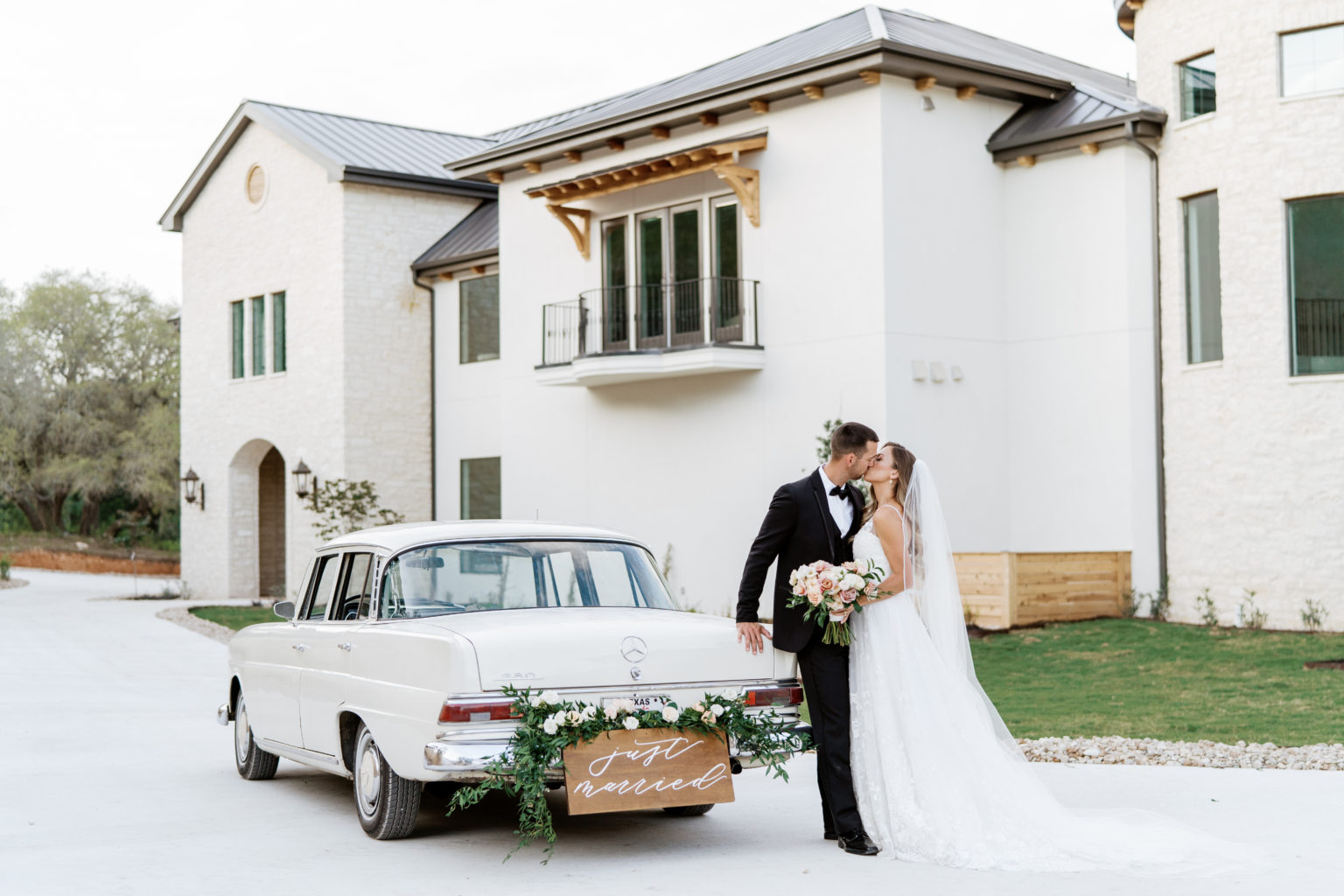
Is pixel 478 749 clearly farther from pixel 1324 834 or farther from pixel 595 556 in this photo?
pixel 1324 834

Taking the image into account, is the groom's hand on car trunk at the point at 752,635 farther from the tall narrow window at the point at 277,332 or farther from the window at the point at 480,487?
the tall narrow window at the point at 277,332

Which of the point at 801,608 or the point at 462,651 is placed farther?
the point at 801,608

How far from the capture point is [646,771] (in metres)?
6.41

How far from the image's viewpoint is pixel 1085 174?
18.2 metres

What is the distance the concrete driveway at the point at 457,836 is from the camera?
600cm

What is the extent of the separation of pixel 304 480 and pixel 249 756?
17562 mm

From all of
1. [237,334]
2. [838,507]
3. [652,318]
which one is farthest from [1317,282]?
[237,334]

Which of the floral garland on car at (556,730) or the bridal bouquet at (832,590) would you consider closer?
the floral garland on car at (556,730)

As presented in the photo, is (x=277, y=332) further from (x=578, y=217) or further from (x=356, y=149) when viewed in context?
(x=578, y=217)

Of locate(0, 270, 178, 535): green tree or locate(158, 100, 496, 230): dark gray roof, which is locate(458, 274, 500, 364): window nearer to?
locate(158, 100, 496, 230): dark gray roof

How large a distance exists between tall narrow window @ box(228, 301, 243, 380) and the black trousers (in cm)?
2374

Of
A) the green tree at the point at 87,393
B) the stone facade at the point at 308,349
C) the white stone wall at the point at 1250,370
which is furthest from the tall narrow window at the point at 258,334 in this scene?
the white stone wall at the point at 1250,370

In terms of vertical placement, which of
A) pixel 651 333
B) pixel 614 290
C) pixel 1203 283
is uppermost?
pixel 614 290

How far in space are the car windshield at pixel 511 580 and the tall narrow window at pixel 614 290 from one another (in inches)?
518
